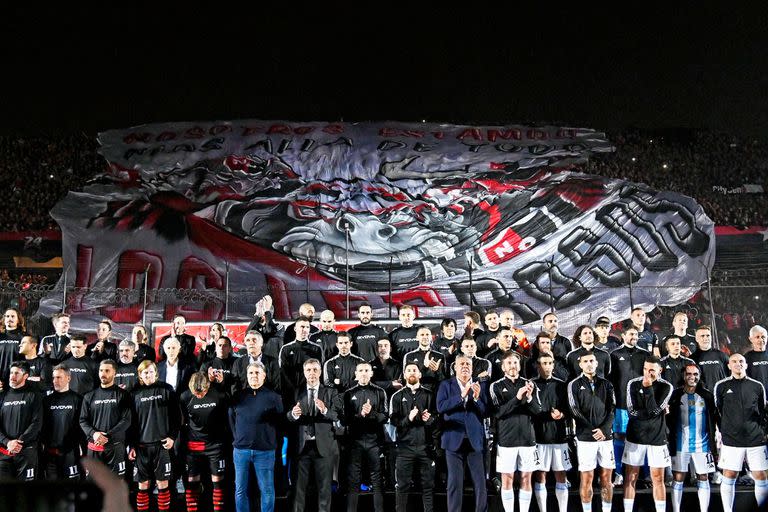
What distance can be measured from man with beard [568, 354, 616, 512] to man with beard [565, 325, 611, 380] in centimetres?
49

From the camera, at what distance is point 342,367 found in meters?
8.66

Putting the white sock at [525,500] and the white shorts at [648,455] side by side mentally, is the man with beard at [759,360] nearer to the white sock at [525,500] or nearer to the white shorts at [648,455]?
the white shorts at [648,455]

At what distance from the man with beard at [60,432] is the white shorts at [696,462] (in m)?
6.82

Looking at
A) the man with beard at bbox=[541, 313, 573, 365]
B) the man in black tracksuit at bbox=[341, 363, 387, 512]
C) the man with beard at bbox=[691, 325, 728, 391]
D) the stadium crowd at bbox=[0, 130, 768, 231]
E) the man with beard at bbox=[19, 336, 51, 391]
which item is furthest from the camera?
the stadium crowd at bbox=[0, 130, 768, 231]

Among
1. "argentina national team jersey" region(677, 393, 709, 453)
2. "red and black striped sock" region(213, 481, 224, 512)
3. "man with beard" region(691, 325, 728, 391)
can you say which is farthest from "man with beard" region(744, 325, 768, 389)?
"red and black striped sock" region(213, 481, 224, 512)

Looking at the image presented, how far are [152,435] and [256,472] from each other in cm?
124

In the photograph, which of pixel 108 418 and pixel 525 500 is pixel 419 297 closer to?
pixel 525 500

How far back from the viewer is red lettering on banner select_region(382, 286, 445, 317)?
52.1 ft

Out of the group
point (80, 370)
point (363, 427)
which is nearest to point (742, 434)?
point (363, 427)

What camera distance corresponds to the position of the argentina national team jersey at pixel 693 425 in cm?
809

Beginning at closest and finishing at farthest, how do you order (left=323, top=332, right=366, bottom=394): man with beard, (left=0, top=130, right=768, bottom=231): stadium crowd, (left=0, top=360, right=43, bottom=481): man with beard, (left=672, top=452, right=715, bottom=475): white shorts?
(left=0, top=360, right=43, bottom=481): man with beard < (left=672, top=452, right=715, bottom=475): white shorts < (left=323, top=332, right=366, bottom=394): man with beard < (left=0, top=130, right=768, bottom=231): stadium crowd

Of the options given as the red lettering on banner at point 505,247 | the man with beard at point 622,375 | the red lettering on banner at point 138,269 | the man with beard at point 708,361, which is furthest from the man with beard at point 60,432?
the red lettering on banner at point 505,247

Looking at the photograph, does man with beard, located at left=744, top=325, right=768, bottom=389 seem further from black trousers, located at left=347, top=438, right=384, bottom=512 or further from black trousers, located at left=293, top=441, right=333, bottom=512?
black trousers, located at left=293, top=441, right=333, bottom=512

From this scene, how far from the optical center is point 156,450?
25.5 feet
